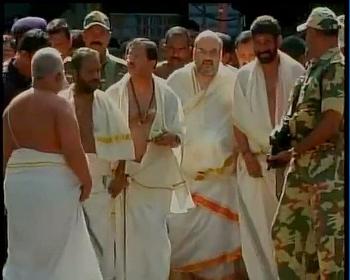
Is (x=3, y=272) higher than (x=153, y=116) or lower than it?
lower

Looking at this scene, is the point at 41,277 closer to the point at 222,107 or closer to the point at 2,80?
the point at 2,80

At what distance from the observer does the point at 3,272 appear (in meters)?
5.90

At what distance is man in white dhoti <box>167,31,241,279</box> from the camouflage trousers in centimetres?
94

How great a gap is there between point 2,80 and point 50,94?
0.48m

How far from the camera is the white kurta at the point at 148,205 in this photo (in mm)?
6625

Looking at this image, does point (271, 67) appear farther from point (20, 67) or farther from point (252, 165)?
point (20, 67)

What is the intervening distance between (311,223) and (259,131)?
84cm

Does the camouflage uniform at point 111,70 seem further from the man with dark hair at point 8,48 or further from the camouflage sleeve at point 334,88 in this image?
the camouflage sleeve at point 334,88

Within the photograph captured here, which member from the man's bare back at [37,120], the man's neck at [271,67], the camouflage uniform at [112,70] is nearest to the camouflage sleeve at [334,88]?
the man's neck at [271,67]

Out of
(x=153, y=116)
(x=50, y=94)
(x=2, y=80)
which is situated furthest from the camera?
(x=153, y=116)

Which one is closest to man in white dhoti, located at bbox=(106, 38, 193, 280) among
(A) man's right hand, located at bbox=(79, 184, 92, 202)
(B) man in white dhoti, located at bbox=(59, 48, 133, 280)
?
(B) man in white dhoti, located at bbox=(59, 48, 133, 280)

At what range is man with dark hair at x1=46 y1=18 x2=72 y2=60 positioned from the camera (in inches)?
248

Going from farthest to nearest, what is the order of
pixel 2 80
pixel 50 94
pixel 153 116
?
pixel 153 116 → pixel 2 80 → pixel 50 94

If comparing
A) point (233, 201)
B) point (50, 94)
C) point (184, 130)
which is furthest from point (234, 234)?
point (50, 94)
